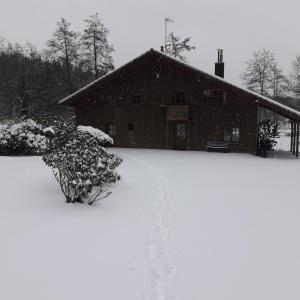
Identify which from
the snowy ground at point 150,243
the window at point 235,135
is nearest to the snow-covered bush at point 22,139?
the snowy ground at point 150,243

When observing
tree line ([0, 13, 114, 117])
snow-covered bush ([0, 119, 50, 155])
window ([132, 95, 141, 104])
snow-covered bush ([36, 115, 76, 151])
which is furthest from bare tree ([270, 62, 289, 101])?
snow-covered bush ([0, 119, 50, 155])

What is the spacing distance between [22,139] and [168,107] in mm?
10986

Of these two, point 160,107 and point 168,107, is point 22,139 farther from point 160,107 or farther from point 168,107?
point 168,107

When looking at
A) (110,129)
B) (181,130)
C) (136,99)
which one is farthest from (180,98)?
(110,129)

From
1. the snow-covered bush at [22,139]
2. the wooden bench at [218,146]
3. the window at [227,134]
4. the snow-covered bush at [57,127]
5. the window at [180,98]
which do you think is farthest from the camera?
the window at [180,98]

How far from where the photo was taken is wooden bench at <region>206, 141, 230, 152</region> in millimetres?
24250

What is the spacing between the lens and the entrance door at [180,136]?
1014 inches

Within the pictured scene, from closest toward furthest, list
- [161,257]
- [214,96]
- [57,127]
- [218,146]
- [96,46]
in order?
[161,257] → [57,127] → [218,146] → [214,96] → [96,46]

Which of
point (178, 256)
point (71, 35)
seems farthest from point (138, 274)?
point (71, 35)

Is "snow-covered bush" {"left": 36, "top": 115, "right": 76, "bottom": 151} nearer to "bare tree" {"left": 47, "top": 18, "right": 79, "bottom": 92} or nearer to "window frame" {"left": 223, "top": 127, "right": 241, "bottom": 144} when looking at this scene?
"window frame" {"left": 223, "top": 127, "right": 241, "bottom": 144}

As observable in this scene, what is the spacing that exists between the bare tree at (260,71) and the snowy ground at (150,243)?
131 feet

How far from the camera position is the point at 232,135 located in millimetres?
24500

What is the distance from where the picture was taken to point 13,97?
47.4 metres

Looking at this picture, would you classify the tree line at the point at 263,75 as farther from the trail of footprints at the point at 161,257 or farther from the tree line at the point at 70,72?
the trail of footprints at the point at 161,257
